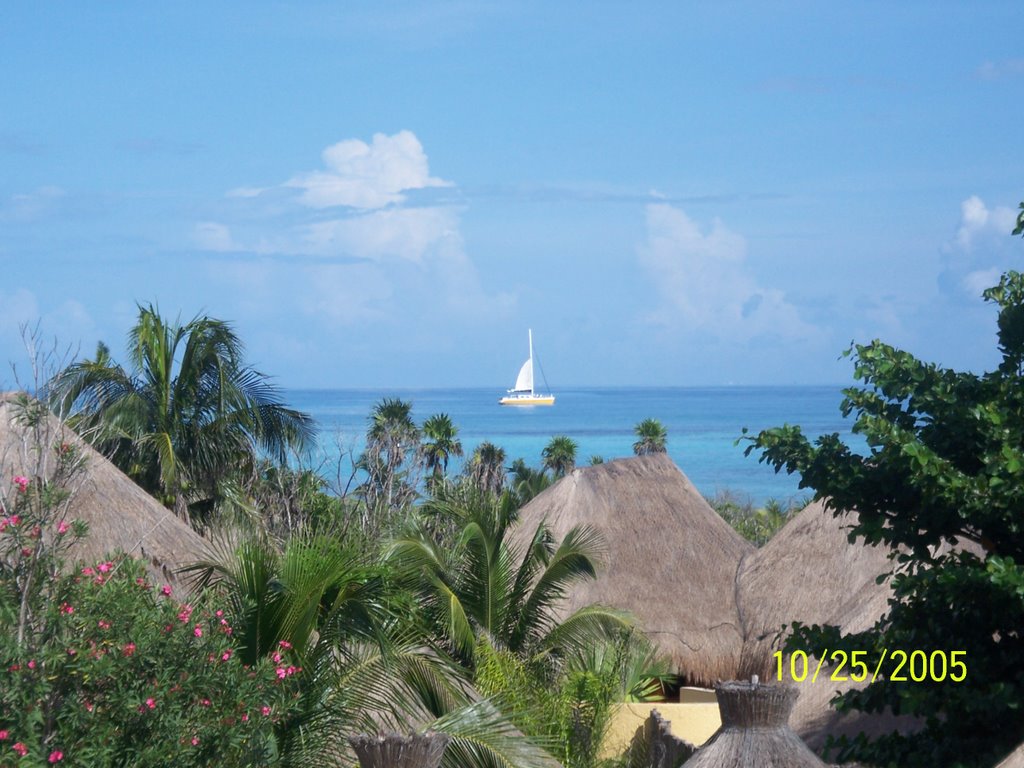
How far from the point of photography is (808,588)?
1245 cm

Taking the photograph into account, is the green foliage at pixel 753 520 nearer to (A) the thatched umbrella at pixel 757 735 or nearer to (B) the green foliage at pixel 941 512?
(B) the green foliage at pixel 941 512

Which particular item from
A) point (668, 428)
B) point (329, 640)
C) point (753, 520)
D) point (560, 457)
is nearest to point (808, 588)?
point (329, 640)

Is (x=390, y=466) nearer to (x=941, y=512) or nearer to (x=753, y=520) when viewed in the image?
(x=753, y=520)

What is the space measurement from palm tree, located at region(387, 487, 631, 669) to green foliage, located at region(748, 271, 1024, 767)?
372 cm

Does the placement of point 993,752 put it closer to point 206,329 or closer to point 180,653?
point 180,653

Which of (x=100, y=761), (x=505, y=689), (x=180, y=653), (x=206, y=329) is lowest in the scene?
(x=505, y=689)

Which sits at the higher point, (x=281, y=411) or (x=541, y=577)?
(x=281, y=411)

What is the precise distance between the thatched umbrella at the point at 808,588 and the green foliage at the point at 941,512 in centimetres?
350

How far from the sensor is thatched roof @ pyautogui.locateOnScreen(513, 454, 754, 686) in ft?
43.2

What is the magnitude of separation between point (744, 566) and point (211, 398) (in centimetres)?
689

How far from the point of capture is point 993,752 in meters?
6.45

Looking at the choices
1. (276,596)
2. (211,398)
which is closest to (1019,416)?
(276,596)

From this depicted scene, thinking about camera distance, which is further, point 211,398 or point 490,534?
point 211,398

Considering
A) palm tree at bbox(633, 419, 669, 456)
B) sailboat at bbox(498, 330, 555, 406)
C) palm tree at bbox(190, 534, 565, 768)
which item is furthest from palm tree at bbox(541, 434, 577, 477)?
sailboat at bbox(498, 330, 555, 406)
